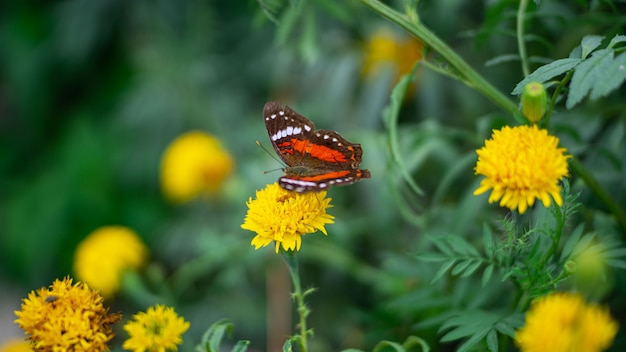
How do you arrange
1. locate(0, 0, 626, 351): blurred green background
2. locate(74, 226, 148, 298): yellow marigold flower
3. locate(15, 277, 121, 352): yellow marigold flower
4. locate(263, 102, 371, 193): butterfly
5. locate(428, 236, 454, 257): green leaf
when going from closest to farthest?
locate(15, 277, 121, 352): yellow marigold flower, locate(428, 236, 454, 257): green leaf, locate(263, 102, 371, 193): butterfly, locate(0, 0, 626, 351): blurred green background, locate(74, 226, 148, 298): yellow marigold flower

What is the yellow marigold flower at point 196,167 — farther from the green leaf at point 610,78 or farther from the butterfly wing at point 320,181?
the green leaf at point 610,78

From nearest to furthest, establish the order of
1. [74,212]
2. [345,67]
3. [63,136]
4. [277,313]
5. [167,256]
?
[277,313], [345,67], [167,256], [74,212], [63,136]

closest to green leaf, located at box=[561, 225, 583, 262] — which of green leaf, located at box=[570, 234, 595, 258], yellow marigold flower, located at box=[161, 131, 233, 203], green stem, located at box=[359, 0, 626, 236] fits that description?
green leaf, located at box=[570, 234, 595, 258]

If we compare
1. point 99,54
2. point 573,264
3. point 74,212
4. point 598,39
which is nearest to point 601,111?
point 598,39

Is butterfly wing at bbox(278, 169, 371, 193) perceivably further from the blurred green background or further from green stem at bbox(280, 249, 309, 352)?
the blurred green background

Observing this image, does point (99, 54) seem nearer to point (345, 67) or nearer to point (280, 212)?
point (345, 67)

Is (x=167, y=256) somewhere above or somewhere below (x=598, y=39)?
above

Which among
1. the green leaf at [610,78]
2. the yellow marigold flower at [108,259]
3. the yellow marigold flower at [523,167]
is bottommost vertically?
the yellow marigold flower at [523,167]

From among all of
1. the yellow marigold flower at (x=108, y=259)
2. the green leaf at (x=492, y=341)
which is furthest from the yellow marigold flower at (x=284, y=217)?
the yellow marigold flower at (x=108, y=259)
